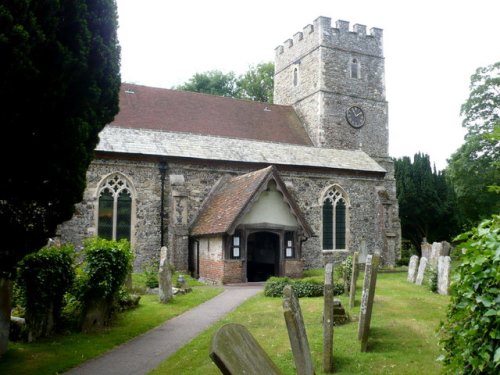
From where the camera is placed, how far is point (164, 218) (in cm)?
2073

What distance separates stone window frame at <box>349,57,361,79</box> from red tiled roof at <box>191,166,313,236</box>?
13.2 m

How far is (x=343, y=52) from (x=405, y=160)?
513 inches

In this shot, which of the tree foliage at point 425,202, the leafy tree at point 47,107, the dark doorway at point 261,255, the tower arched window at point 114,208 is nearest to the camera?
the leafy tree at point 47,107

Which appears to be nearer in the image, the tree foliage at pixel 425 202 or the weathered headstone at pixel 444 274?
the weathered headstone at pixel 444 274

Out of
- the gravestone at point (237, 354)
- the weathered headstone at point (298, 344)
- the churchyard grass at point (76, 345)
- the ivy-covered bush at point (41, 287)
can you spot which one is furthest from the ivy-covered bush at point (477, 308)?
the ivy-covered bush at point (41, 287)

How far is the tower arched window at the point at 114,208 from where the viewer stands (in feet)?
65.0

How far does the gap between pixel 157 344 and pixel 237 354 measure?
295 inches

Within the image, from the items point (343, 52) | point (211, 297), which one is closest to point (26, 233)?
point (211, 297)

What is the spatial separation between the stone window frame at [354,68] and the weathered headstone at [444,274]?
18.3 meters

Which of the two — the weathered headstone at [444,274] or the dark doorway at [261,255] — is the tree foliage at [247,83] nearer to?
the dark doorway at [261,255]

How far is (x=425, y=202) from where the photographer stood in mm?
36594

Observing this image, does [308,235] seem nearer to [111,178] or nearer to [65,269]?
[111,178]

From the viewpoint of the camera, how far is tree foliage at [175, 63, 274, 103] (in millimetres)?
44000

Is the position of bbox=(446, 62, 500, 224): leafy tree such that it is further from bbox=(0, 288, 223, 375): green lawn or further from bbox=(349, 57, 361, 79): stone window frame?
bbox=(0, 288, 223, 375): green lawn
